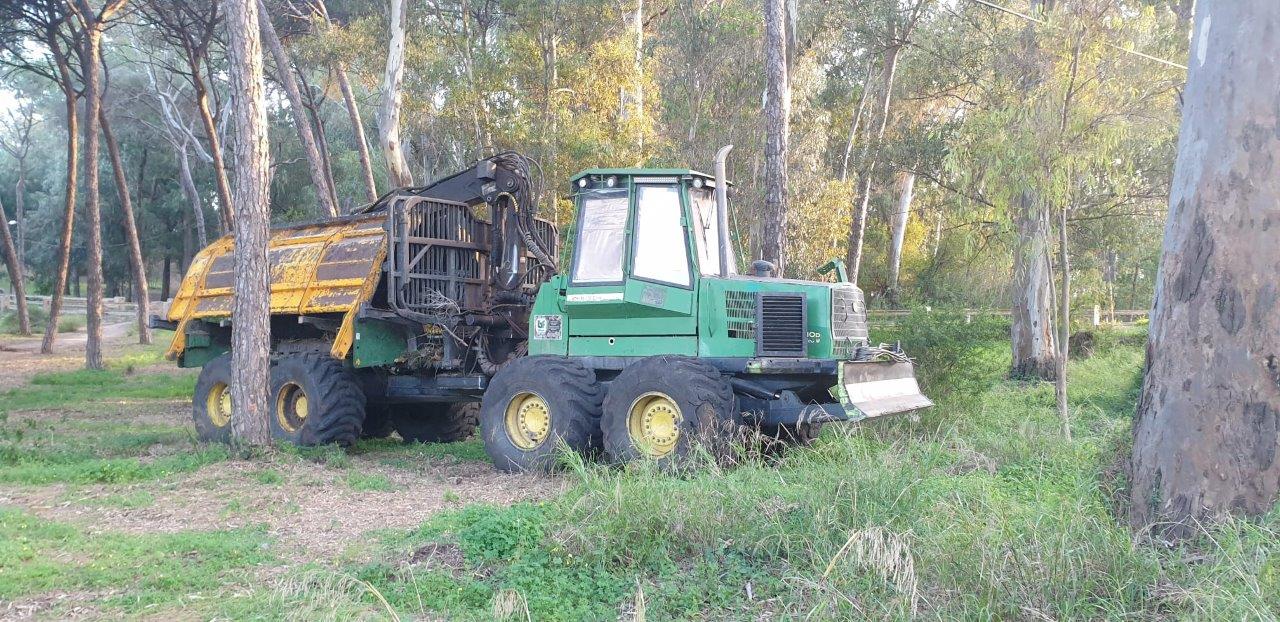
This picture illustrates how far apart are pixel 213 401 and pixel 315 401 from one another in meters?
2.20

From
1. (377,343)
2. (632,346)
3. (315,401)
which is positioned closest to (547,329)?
(632,346)

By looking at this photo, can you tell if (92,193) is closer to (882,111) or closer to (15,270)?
(15,270)

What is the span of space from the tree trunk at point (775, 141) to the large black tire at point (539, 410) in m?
6.81

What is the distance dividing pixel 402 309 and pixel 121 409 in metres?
8.08

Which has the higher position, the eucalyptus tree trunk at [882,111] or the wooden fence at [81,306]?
the eucalyptus tree trunk at [882,111]

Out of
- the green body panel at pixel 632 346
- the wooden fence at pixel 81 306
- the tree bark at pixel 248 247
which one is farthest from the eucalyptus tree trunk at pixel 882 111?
the wooden fence at pixel 81 306

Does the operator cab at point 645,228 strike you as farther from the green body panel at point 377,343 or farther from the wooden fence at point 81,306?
the wooden fence at point 81,306

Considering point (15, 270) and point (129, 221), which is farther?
point (15, 270)

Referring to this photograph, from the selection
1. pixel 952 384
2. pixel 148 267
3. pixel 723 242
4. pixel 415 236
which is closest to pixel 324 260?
pixel 415 236

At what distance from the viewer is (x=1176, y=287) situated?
242 inches

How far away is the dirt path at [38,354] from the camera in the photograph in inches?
925

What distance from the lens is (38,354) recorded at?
95.9ft

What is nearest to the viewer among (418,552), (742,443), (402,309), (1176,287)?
(1176,287)

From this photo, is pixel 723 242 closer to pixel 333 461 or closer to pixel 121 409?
pixel 333 461
